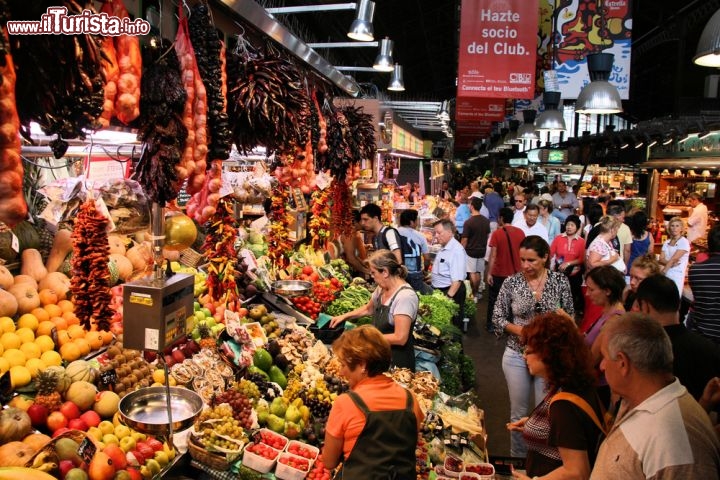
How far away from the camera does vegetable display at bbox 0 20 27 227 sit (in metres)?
1.85

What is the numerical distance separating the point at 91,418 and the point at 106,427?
10 centimetres

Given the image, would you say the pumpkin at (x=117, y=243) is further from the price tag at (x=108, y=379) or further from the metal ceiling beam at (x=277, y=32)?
the metal ceiling beam at (x=277, y=32)

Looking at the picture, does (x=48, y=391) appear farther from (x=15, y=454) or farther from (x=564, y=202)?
(x=564, y=202)

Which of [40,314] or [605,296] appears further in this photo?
[605,296]

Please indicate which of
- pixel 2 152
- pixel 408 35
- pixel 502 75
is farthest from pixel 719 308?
pixel 408 35

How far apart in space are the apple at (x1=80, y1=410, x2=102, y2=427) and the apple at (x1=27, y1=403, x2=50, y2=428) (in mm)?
194

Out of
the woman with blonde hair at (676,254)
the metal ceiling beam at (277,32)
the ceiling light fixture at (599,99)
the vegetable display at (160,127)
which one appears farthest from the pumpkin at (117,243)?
the woman with blonde hair at (676,254)

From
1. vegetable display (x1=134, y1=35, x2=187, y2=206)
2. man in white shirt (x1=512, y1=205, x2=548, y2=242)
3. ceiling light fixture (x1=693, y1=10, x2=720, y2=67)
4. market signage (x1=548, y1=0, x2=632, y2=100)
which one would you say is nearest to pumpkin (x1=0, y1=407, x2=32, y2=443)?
vegetable display (x1=134, y1=35, x2=187, y2=206)

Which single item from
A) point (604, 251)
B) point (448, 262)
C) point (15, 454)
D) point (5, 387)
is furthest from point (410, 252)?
point (15, 454)

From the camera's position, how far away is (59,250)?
4414 millimetres

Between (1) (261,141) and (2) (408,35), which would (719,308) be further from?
(2) (408,35)

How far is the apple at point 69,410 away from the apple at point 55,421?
51mm

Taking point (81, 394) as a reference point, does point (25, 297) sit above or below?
above

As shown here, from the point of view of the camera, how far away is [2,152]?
1.89m
